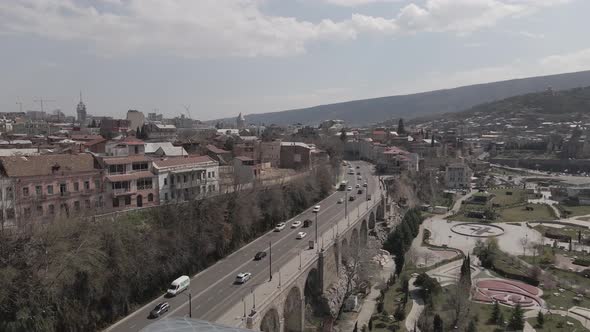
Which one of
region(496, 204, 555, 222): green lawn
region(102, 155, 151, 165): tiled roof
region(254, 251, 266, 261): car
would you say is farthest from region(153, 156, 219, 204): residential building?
region(496, 204, 555, 222): green lawn

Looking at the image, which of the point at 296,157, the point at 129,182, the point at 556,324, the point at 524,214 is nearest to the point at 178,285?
the point at 129,182

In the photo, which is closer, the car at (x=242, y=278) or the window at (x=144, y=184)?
the car at (x=242, y=278)

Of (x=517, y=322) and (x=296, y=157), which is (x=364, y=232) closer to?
(x=296, y=157)

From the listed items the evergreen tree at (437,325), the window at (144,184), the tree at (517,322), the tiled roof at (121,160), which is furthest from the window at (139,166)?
the tree at (517,322)

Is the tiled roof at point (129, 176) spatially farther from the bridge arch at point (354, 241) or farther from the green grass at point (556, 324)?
the green grass at point (556, 324)

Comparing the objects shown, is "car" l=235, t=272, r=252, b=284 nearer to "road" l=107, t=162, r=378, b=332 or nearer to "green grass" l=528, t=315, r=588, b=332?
"road" l=107, t=162, r=378, b=332
